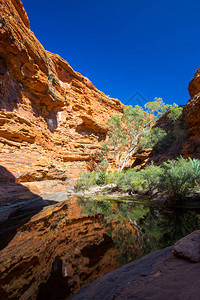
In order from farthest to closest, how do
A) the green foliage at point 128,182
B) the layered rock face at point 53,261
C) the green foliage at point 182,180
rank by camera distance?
1. the green foliage at point 128,182
2. the green foliage at point 182,180
3. the layered rock face at point 53,261

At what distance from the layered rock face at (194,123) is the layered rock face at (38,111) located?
12897mm

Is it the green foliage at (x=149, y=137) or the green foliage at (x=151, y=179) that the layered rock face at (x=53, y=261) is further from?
the green foliage at (x=149, y=137)

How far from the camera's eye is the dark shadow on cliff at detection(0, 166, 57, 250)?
12.7 feet

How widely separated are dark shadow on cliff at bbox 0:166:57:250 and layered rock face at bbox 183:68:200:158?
15.9m

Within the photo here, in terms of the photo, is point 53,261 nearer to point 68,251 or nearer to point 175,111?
point 68,251

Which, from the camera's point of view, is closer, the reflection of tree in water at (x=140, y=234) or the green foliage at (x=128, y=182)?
the reflection of tree in water at (x=140, y=234)

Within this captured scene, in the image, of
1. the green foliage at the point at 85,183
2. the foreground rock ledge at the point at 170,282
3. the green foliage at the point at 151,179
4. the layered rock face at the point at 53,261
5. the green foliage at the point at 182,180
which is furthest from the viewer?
the green foliage at the point at 85,183

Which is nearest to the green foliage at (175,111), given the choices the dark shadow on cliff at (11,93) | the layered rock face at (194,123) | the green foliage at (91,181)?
the layered rock face at (194,123)

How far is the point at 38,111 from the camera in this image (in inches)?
630

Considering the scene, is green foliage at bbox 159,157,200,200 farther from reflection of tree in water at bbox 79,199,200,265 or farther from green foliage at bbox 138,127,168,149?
green foliage at bbox 138,127,168,149

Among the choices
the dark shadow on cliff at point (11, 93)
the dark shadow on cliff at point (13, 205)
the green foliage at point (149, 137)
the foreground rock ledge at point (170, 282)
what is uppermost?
the dark shadow on cliff at point (11, 93)

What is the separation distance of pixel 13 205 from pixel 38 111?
40.7ft

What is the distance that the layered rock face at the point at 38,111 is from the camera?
10.9 metres

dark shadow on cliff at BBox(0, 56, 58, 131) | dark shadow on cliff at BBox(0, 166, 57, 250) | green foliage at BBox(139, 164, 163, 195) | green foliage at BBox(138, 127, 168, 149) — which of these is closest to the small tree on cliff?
green foliage at BBox(138, 127, 168, 149)
